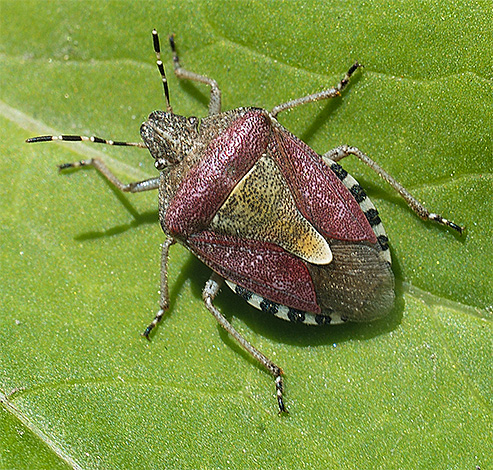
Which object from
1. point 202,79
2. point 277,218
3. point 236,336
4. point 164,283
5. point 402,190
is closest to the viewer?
point 277,218

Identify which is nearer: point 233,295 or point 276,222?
point 276,222

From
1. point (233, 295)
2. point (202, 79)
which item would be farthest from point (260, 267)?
point (202, 79)

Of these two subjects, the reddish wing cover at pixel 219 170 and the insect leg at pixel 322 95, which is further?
the insect leg at pixel 322 95

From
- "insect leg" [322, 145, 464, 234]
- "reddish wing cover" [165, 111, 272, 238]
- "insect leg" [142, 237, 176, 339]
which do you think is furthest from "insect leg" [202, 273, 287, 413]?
"insect leg" [322, 145, 464, 234]

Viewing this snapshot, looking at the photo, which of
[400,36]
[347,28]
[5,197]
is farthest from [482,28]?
[5,197]

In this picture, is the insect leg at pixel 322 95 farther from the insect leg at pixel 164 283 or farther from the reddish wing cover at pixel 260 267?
the insect leg at pixel 164 283

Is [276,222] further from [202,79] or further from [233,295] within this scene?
[202,79]

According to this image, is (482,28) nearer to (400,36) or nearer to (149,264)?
(400,36)

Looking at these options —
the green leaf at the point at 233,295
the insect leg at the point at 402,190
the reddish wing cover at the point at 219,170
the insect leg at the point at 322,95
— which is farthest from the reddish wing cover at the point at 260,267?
the insect leg at the point at 322,95
